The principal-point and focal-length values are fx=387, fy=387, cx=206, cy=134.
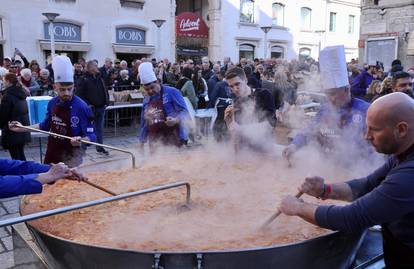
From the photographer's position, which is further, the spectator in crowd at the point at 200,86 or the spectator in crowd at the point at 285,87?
the spectator in crowd at the point at 200,86

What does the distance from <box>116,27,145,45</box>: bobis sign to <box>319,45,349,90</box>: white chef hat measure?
1567cm

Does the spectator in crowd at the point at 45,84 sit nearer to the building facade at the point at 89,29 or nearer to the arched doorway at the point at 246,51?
the building facade at the point at 89,29

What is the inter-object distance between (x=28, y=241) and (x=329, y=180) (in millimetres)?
2307

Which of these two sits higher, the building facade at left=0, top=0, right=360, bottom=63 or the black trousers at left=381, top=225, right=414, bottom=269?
the building facade at left=0, top=0, right=360, bottom=63


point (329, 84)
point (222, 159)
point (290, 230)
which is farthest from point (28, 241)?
point (329, 84)

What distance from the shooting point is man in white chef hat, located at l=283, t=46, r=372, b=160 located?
342cm

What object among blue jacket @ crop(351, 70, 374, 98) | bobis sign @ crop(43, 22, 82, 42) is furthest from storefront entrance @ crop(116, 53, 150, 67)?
blue jacket @ crop(351, 70, 374, 98)

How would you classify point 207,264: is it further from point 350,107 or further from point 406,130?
point 350,107

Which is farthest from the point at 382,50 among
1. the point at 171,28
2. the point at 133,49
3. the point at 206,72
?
the point at 133,49

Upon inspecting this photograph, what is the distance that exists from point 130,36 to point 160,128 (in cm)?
1490

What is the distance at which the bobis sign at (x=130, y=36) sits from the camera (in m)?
18.0

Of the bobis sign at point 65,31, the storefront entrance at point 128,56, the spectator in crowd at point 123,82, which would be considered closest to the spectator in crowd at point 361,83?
the spectator in crowd at point 123,82

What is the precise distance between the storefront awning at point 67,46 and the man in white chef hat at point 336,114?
14.5 metres

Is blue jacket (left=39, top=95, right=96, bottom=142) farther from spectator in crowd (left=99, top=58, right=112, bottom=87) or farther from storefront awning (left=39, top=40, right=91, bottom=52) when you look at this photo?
storefront awning (left=39, top=40, right=91, bottom=52)
